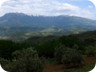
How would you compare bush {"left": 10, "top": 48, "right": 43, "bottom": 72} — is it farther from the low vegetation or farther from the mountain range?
the mountain range

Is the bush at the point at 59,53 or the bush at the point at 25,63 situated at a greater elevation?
the bush at the point at 25,63

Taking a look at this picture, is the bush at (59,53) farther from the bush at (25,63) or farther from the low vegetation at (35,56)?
the bush at (25,63)

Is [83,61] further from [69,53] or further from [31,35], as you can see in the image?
[31,35]

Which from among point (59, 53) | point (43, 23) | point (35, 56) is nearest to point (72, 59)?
point (59, 53)

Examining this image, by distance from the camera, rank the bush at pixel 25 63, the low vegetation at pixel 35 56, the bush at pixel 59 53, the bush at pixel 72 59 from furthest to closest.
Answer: the bush at pixel 59 53
the bush at pixel 72 59
the low vegetation at pixel 35 56
the bush at pixel 25 63

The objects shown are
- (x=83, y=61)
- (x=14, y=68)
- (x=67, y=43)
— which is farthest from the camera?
(x=67, y=43)

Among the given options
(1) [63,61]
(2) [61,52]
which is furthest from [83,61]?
(2) [61,52]

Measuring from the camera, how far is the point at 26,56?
10109 mm

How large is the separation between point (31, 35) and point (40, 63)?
196ft

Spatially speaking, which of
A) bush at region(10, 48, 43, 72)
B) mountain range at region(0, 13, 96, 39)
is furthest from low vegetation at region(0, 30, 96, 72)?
mountain range at region(0, 13, 96, 39)

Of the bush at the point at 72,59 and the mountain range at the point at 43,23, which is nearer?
the bush at the point at 72,59

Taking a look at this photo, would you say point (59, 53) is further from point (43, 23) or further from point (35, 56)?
point (43, 23)

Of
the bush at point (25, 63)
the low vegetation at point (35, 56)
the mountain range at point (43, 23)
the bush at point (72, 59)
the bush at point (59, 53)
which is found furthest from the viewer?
the bush at point (59, 53)

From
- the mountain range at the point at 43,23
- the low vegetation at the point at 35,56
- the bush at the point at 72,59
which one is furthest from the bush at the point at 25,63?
the bush at the point at 72,59
